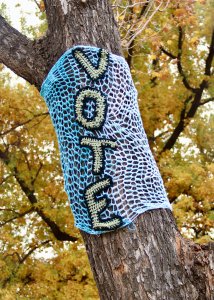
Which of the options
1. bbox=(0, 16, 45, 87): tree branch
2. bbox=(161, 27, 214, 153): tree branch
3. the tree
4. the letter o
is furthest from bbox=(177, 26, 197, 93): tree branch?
the letter o

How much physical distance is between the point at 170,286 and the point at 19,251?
14.6 ft

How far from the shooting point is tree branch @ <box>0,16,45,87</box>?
8.66ft

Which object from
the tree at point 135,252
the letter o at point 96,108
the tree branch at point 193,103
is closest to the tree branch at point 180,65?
the tree branch at point 193,103

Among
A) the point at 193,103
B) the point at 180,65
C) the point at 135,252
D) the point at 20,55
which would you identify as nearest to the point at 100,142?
the point at 135,252

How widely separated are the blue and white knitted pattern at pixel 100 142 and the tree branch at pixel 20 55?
0.16 meters

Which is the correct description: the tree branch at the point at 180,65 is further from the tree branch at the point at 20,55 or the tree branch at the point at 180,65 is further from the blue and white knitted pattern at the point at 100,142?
the blue and white knitted pattern at the point at 100,142

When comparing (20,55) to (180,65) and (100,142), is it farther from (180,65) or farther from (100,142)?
(180,65)

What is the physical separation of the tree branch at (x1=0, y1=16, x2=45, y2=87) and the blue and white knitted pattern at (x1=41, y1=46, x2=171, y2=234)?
6.5 inches

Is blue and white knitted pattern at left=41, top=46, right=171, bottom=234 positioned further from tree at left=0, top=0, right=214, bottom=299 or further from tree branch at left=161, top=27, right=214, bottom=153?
tree branch at left=161, top=27, right=214, bottom=153

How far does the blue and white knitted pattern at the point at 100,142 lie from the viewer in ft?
7.56

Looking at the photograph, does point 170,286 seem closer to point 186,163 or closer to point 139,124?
point 139,124

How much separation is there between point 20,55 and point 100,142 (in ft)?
2.21

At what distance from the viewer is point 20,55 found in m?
2.69

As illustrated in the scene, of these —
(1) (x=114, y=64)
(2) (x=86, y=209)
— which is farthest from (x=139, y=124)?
(2) (x=86, y=209)
